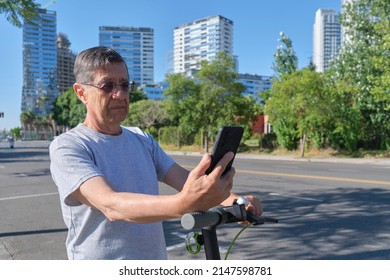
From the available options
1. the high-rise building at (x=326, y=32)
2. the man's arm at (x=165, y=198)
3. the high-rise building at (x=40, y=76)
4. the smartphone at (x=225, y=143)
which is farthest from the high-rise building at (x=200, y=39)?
the smartphone at (x=225, y=143)

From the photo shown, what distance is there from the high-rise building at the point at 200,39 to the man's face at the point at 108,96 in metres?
155

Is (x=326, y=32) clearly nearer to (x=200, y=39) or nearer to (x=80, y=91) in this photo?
(x=200, y=39)

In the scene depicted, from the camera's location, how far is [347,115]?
77.6 ft

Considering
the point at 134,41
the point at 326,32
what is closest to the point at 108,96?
the point at 134,41

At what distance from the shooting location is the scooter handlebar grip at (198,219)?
119cm

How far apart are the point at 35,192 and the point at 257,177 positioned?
626 centimetres

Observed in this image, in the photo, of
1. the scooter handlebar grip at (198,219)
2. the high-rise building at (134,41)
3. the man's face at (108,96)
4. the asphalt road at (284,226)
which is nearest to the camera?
the scooter handlebar grip at (198,219)

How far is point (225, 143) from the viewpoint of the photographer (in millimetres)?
1184

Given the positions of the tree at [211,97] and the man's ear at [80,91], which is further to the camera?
the tree at [211,97]

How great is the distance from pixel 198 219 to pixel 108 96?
683 millimetres

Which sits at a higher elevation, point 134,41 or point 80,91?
point 134,41

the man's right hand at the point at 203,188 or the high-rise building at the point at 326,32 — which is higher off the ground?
the high-rise building at the point at 326,32

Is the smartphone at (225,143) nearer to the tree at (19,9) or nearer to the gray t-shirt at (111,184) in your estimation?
the gray t-shirt at (111,184)
